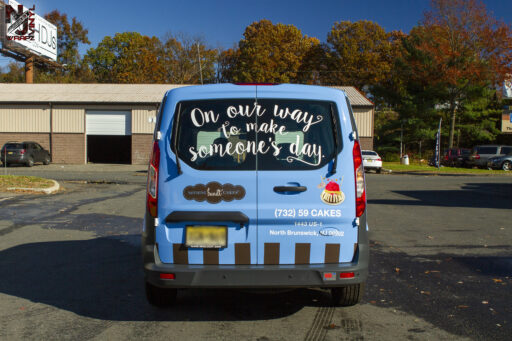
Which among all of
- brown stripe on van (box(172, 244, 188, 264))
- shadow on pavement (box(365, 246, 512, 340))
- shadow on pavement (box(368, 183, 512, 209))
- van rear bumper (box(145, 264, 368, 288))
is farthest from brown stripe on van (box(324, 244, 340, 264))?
shadow on pavement (box(368, 183, 512, 209))

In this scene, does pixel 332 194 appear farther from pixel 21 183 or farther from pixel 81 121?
pixel 81 121

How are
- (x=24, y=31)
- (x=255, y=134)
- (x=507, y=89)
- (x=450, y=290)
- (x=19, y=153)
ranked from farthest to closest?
(x=24, y=31) < (x=507, y=89) < (x=19, y=153) < (x=450, y=290) < (x=255, y=134)

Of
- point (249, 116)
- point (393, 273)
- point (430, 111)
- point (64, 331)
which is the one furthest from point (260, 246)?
point (430, 111)

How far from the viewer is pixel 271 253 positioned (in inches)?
163

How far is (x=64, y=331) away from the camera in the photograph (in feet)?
13.5

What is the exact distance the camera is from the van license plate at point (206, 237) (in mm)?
4117

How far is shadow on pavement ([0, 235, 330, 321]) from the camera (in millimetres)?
4605

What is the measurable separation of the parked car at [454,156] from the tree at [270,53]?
878 inches

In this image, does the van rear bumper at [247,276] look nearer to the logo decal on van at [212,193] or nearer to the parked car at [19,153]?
the logo decal on van at [212,193]

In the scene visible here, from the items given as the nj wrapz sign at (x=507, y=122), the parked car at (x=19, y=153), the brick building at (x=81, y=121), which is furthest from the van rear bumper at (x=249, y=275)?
the nj wrapz sign at (x=507, y=122)

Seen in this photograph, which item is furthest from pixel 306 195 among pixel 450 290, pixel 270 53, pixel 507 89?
pixel 270 53

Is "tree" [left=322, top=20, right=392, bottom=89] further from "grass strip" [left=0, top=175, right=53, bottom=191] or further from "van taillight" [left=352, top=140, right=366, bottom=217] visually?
"van taillight" [left=352, top=140, right=366, bottom=217]

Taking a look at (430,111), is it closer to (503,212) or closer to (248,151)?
(503,212)

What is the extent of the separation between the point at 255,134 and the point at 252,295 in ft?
6.30
